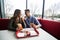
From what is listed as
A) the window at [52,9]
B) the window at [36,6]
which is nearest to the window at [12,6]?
the window at [36,6]

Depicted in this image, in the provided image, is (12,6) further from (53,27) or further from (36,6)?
(53,27)

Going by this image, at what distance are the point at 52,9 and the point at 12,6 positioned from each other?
1.89 m

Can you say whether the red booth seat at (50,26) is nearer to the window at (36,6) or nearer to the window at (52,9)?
the window at (52,9)

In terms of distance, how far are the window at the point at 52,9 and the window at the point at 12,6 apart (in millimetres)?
1139

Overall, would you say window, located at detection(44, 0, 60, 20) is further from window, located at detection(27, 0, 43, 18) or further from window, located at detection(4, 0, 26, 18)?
window, located at detection(4, 0, 26, 18)

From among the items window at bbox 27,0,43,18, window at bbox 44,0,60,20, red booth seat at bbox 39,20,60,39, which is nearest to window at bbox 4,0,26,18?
window at bbox 27,0,43,18

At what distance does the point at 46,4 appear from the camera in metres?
3.26

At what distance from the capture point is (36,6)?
375cm

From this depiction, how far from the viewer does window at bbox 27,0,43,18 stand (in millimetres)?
3435

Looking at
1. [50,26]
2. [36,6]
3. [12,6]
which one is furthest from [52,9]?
[12,6]

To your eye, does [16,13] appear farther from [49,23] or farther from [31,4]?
[31,4]

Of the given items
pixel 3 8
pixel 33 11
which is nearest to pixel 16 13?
A: pixel 33 11

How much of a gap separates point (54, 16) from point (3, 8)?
2.33m

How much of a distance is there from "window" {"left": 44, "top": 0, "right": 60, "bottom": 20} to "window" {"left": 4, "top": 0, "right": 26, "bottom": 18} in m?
1.14
